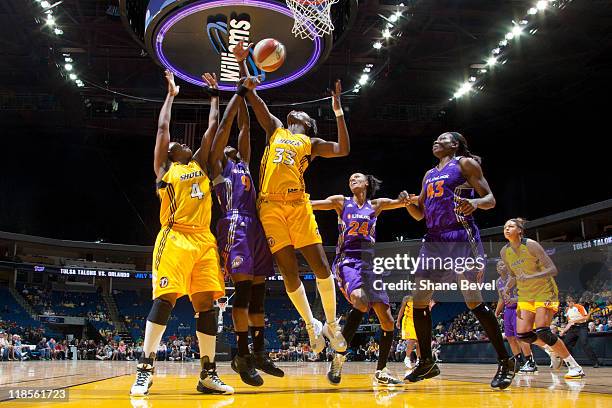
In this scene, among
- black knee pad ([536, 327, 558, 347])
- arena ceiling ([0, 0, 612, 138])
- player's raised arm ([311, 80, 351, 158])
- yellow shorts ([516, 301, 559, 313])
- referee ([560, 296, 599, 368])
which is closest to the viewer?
player's raised arm ([311, 80, 351, 158])

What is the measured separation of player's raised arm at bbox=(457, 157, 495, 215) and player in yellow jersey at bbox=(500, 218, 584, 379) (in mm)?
1822

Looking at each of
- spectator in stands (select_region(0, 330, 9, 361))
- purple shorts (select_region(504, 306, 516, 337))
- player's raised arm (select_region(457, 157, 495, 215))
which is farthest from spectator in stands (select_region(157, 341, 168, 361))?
player's raised arm (select_region(457, 157, 495, 215))

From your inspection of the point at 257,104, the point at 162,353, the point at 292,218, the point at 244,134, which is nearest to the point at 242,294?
the point at 292,218

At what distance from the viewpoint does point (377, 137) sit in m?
24.3

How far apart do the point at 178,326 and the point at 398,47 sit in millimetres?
19281

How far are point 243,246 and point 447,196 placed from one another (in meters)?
1.83

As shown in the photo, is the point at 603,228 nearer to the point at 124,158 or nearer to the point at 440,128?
the point at 440,128

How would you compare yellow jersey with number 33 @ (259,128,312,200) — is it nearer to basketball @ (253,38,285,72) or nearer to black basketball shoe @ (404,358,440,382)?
basketball @ (253,38,285,72)

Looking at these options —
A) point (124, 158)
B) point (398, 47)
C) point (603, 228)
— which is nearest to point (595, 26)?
point (398, 47)

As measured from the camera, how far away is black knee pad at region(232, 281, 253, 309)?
14.9 feet

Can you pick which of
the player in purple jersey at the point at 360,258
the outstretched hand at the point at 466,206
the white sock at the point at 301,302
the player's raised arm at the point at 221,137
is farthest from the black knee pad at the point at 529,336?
the player's raised arm at the point at 221,137

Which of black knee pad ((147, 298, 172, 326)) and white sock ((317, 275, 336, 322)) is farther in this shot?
white sock ((317, 275, 336, 322))

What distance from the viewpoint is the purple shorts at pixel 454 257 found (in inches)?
181

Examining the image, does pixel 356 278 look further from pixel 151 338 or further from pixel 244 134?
pixel 151 338
